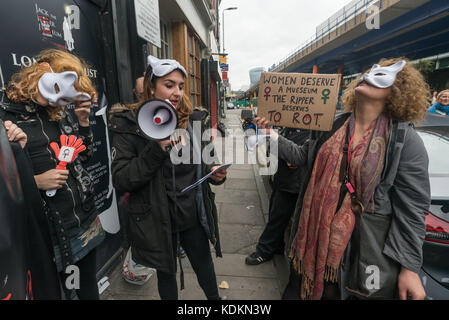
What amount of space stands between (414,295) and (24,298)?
71.0 inches

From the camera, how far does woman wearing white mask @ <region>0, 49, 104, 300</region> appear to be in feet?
4.10

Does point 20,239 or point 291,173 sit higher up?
point 20,239

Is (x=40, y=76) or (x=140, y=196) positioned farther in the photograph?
(x=140, y=196)

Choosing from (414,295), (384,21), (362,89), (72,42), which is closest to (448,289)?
(414,295)

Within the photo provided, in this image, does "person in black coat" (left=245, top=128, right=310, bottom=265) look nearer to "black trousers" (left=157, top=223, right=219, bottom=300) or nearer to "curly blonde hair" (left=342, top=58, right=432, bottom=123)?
"curly blonde hair" (left=342, top=58, right=432, bottom=123)

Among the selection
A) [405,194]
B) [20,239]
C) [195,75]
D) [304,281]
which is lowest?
[304,281]

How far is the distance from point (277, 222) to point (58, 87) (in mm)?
2368

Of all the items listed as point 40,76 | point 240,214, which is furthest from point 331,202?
point 240,214

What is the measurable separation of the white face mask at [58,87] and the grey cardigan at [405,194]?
1.83 m

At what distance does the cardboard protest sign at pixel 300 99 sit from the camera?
164 centimetres

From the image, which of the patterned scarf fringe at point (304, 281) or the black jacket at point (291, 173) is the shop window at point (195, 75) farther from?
the patterned scarf fringe at point (304, 281)

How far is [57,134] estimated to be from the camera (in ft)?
4.50

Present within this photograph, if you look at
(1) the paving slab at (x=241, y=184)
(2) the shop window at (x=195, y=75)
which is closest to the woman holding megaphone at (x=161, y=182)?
(1) the paving slab at (x=241, y=184)

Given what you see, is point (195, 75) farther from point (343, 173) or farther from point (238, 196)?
point (343, 173)
